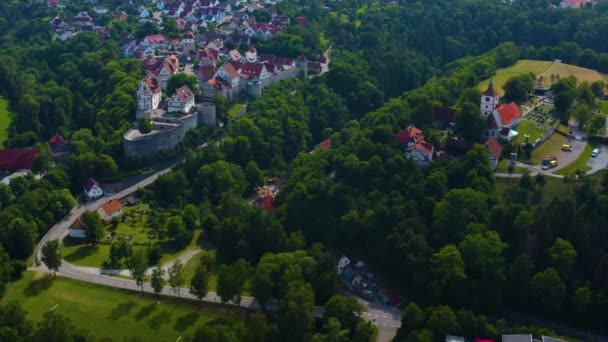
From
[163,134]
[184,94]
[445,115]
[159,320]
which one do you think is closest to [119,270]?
[159,320]

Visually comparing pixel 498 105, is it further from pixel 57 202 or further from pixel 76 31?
pixel 76 31

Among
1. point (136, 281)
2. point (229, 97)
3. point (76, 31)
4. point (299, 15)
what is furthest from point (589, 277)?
point (76, 31)

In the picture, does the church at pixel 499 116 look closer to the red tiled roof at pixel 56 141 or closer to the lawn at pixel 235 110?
the lawn at pixel 235 110

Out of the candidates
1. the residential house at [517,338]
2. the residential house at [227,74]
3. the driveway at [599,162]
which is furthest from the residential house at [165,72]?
the residential house at [517,338]

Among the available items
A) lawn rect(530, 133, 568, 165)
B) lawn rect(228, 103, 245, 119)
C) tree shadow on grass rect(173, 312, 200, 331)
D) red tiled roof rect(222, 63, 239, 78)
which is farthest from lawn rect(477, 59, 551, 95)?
tree shadow on grass rect(173, 312, 200, 331)

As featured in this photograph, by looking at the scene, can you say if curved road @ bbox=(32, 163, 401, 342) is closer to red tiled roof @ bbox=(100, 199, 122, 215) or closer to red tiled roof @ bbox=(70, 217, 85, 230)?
red tiled roof @ bbox=(70, 217, 85, 230)
